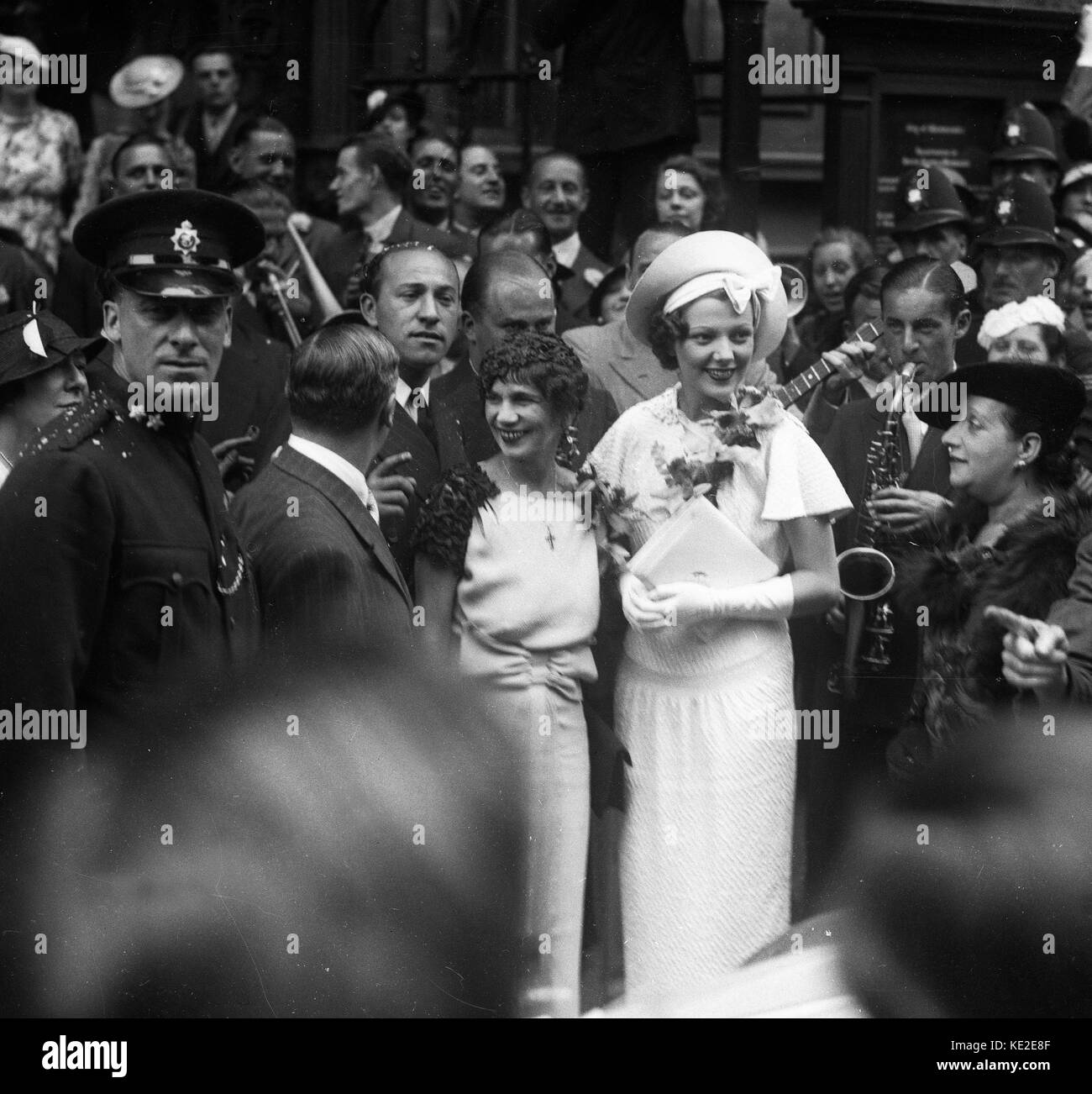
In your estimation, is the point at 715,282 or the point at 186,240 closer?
the point at 186,240

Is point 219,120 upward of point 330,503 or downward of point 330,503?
upward

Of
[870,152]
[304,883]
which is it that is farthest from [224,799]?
[870,152]

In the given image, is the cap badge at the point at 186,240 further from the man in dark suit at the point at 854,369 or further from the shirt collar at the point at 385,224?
the man in dark suit at the point at 854,369

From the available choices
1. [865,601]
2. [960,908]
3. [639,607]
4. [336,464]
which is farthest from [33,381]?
[960,908]

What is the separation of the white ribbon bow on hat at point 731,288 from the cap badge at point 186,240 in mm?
1221

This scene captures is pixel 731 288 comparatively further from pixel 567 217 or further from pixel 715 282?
pixel 567 217

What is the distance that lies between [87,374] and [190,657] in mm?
878

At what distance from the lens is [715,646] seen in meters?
4.91

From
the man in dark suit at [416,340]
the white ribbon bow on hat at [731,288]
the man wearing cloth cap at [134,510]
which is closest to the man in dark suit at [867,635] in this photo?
the white ribbon bow on hat at [731,288]

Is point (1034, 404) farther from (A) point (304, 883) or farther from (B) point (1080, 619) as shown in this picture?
(A) point (304, 883)

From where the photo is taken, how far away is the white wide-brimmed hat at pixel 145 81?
5762 mm

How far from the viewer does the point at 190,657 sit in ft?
15.2
